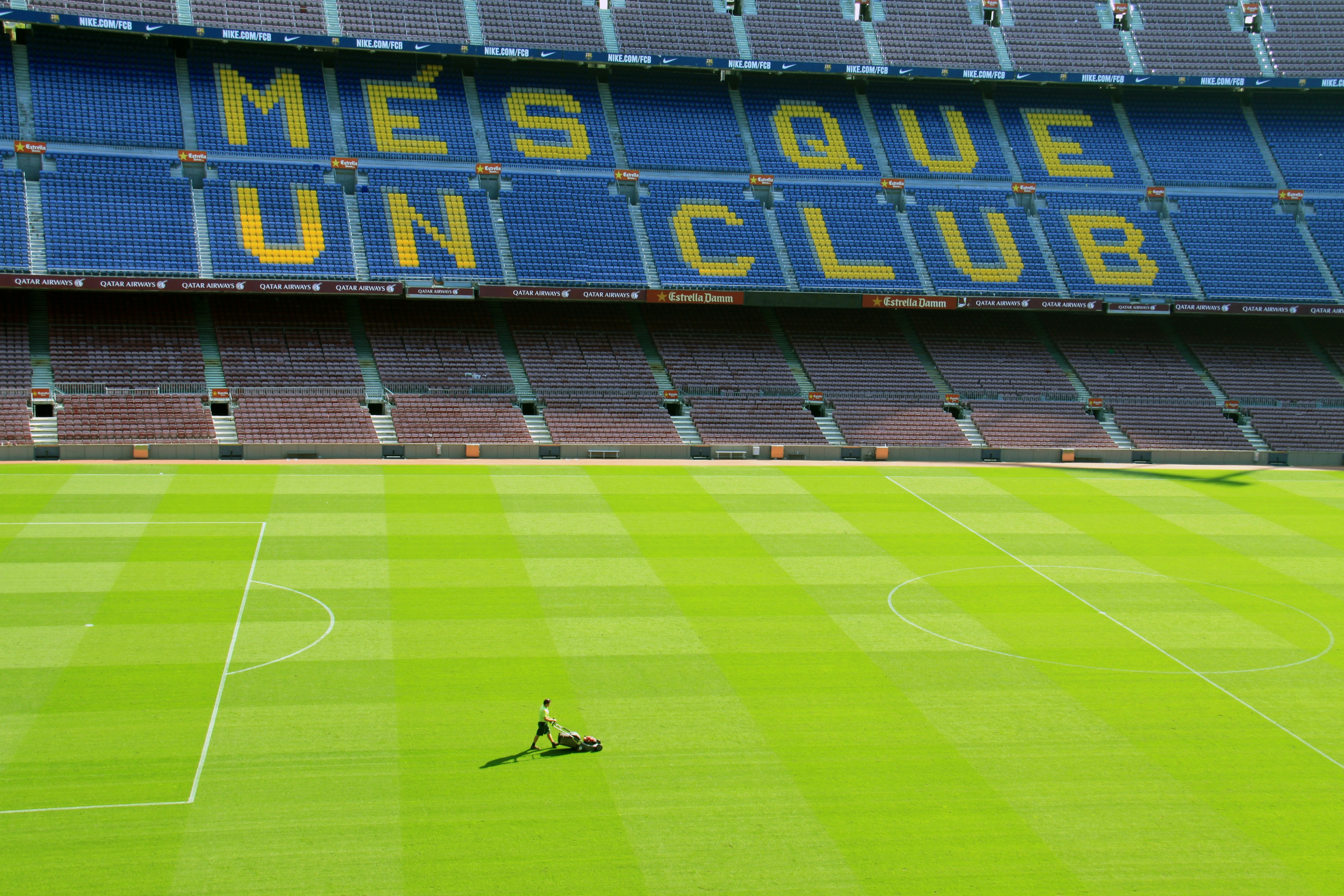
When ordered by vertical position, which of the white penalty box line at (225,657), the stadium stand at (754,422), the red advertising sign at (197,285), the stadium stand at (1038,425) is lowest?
the white penalty box line at (225,657)

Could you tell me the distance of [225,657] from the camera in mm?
24219

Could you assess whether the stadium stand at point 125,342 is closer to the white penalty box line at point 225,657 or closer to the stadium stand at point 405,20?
the white penalty box line at point 225,657

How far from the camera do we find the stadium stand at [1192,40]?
199 feet

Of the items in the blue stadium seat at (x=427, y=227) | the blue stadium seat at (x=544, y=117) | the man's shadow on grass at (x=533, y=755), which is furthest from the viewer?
the blue stadium seat at (x=544, y=117)

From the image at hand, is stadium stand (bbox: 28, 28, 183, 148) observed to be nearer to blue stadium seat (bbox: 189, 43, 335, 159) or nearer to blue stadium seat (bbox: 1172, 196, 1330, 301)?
blue stadium seat (bbox: 189, 43, 335, 159)

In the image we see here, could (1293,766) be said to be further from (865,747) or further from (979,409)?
(979,409)

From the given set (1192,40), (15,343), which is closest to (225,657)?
(15,343)

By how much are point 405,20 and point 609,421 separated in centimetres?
2230

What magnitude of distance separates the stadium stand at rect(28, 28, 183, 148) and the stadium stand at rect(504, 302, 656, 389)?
16987 mm

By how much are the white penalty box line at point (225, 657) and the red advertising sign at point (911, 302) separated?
29.0 meters

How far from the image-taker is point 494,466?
43.0 meters

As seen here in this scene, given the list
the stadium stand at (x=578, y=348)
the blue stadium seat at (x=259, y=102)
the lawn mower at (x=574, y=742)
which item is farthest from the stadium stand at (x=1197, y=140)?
the lawn mower at (x=574, y=742)

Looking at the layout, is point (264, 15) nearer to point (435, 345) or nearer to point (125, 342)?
point (125, 342)

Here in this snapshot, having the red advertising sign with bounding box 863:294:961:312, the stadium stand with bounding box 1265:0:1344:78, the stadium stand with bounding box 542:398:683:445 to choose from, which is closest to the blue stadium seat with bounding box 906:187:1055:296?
the red advertising sign with bounding box 863:294:961:312
